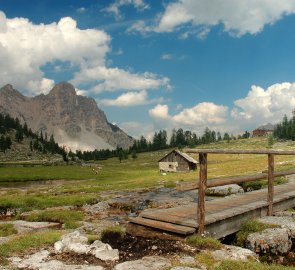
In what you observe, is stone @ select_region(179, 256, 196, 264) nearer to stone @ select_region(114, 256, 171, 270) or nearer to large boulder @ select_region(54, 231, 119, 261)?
stone @ select_region(114, 256, 171, 270)

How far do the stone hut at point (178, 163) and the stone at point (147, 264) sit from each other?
95.0m

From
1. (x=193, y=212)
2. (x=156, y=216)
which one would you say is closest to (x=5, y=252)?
(x=156, y=216)

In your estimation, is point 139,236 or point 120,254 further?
point 139,236

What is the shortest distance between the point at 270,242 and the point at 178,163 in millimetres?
95078

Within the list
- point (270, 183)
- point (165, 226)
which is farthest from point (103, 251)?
point (270, 183)

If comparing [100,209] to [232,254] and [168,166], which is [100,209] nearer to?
[232,254]

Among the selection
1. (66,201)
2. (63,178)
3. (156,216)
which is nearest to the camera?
(156,216)

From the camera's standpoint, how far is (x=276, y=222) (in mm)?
12875

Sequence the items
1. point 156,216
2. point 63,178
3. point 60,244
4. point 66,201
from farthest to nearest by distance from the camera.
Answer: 1. point 63,178
2. point 66,201
3. point 156,216
4. point 60,244

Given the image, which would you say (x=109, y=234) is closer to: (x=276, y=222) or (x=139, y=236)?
(x=139, y=236)

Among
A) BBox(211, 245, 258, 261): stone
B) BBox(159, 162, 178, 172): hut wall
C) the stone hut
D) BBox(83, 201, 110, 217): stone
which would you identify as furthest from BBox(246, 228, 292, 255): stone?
BBox(159, 162, 178, 172): hut wall

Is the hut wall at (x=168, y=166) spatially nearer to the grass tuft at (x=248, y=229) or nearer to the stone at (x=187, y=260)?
the grass tuft at (x=248, y=229)

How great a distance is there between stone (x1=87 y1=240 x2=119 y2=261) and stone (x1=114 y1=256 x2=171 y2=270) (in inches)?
21.8

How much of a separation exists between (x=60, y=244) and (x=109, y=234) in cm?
165
